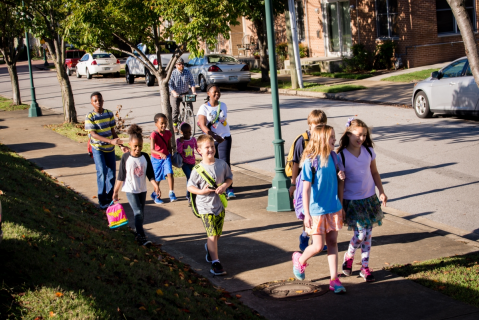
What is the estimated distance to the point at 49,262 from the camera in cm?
465

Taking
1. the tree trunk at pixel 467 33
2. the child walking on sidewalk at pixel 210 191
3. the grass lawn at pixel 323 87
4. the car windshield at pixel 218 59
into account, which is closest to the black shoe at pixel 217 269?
the child walking on sidewalk at pixel 210 191

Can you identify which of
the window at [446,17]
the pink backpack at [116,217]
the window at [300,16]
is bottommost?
the pink backpack at [116,217]

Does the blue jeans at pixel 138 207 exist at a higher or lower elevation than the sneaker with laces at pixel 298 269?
higher

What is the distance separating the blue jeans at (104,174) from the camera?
8320mm

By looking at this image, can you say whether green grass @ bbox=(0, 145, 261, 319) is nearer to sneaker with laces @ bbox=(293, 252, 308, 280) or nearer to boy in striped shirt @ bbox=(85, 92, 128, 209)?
sneaker with laces @ bbox=(293, 252, 308, 280)

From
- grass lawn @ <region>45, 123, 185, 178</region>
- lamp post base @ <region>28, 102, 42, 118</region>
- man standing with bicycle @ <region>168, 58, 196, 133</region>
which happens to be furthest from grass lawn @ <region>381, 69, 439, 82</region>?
lamp post base @ <region>28, 102, 42, 118</region>

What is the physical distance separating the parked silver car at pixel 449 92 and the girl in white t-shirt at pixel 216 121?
23.8 ft

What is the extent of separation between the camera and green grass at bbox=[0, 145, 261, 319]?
396cm

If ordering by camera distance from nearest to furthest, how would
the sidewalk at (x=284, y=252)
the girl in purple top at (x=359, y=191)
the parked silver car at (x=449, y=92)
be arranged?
the sidewalk at (x=284, y=252), the girl in purple top at (x=359, y=191), the parked silver car at (x=449, y=92)

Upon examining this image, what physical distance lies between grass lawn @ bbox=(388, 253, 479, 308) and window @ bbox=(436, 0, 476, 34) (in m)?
21.1

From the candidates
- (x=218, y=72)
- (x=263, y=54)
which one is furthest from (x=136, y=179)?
(x=263, y=54)

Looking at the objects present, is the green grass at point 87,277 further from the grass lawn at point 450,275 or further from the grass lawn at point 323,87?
the grass lawn at point 323,87

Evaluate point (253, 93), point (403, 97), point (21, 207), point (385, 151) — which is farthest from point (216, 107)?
point (253, 93)

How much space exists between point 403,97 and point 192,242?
43.0 ft
